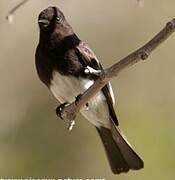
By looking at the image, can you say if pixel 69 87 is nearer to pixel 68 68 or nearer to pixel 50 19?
pixel 68 68

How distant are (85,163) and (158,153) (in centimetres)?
52

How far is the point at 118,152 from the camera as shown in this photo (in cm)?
433

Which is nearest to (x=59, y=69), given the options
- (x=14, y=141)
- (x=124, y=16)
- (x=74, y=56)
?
(x=74, y=56)

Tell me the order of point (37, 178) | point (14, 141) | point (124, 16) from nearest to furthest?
point (37, 178) → point (14, 141) → point (124, 16)

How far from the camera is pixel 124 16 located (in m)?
6.41

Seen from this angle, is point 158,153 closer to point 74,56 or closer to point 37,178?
point 37,178

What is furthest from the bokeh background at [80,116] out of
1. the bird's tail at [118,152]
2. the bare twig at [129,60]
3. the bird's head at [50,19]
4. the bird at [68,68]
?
the bare twig at [129,60]

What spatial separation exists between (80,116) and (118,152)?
1.47m

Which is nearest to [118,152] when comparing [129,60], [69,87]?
[69,87]

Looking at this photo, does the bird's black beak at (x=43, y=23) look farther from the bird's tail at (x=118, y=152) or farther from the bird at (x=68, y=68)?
the bird's tail at (x=118, y=152)

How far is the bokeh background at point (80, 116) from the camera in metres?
5.77

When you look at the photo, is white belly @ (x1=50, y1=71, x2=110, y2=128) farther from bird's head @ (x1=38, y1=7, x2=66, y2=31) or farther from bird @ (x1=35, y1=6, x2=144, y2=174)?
bird's head @ (x1=38, y1=7, x2=66, y2=31)

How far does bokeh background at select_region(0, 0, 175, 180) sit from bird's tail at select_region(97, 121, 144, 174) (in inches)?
49.8

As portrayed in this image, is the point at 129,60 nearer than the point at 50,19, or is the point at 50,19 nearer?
the point at 129,60
